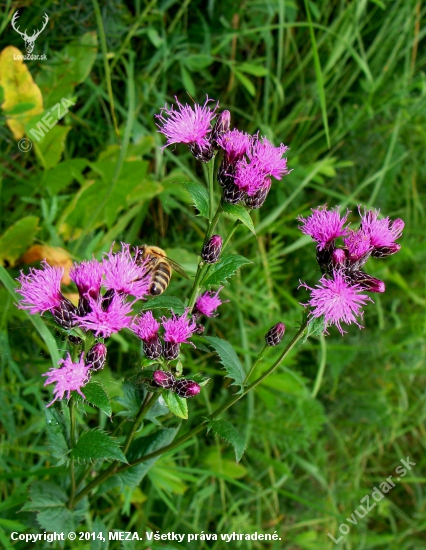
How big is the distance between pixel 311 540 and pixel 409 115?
6.83 feet

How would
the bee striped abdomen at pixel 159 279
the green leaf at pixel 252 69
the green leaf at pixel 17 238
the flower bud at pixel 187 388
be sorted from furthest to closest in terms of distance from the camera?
the green leaf at pixel 252 69 < the green leaf at pixel 17 238 < the bee striped abdomen at pixel 159 279 < the flower bud at pixel 187 388

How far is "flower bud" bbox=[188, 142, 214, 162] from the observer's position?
1120 millimetres

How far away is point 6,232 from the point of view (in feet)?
5.55

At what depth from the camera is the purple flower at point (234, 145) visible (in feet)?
3.56

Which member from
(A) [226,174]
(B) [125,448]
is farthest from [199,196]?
(B) [125,448]

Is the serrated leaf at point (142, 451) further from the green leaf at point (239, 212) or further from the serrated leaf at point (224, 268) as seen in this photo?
the green leaf at point (239, 212)

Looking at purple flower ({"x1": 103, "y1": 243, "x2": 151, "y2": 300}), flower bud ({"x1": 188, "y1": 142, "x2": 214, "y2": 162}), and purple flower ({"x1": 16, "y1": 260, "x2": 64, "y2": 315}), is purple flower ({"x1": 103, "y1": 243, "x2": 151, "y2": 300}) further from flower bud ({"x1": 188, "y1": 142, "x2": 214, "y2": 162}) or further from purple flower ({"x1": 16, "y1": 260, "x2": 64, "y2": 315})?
flower bud ({"x1": 188, "y1": 142, "x2": 214, "y2": 162})

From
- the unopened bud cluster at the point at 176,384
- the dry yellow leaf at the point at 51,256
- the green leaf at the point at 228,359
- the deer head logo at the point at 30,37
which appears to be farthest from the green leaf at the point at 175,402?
the deer head logo at the point at 30,37

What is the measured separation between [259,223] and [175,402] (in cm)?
151

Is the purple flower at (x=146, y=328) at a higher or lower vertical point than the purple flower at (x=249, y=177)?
lower


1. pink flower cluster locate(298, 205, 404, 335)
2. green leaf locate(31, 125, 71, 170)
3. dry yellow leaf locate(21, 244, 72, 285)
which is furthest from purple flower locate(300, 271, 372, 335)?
green leaf locate(31, 125, 71, 170)

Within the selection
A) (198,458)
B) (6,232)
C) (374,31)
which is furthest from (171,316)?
(374,31)

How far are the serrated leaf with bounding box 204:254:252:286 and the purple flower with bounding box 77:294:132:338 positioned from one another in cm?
18

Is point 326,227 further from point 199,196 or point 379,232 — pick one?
point 199,196
